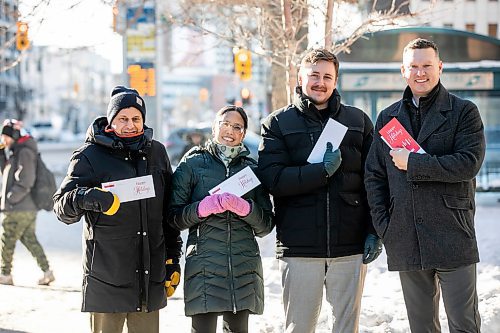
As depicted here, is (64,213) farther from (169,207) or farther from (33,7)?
(33,7)

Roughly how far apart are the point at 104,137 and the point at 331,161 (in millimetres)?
1411

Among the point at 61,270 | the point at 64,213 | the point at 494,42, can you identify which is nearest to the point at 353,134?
the point at 64,213

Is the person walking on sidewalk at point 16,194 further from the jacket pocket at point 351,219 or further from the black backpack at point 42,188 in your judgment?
the jacket pocket at point 351,219

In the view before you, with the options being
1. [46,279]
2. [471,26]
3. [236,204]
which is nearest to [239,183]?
[236,204]

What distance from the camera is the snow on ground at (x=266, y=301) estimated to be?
→ 6484mm

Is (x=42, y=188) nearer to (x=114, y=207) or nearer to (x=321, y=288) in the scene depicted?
(x=114, y=207)

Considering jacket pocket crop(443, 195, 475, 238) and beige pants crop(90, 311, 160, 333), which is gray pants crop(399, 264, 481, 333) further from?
beige pants crop(90, 311, 160, 333)

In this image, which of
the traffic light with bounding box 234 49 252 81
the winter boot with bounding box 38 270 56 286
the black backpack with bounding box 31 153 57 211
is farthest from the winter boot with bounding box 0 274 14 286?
the traffic light with bounding box 234 49 252 81

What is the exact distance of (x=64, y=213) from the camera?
15.8ft

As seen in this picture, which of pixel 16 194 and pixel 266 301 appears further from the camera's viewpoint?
pixel 16 194

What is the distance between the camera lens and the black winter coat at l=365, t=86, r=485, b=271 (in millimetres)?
4500

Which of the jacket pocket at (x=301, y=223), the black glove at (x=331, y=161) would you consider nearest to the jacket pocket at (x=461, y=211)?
the black glove at (x=331, y=161)

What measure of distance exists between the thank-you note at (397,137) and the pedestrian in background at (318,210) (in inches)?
12.5

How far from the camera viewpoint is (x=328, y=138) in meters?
4.88
